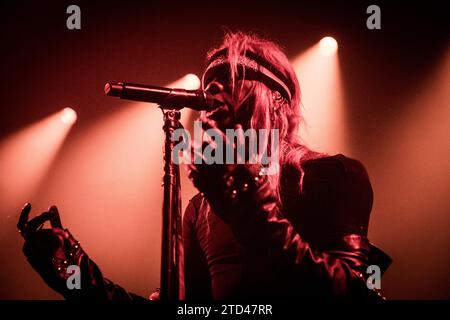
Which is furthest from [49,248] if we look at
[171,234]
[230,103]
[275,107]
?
[275,107]

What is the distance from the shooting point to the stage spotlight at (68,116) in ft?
10.5

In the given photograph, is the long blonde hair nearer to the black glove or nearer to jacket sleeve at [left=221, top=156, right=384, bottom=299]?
jacket sleeve at [left=221, top=156, right=384, bottom=299]

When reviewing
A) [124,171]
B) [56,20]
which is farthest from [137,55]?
[124,171]

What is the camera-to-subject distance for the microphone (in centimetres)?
131

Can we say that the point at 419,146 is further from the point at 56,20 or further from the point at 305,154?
the point at 56,20

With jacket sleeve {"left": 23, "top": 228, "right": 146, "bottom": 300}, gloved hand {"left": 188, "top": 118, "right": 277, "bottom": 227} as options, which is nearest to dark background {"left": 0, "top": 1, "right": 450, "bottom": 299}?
jacket sleeve {"left": 23, "top": 228, "right": 146, "bottom": 300}

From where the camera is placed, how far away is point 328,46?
3141 mm

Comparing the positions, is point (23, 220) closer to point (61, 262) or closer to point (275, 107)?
point (61, 262)

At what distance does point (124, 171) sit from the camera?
322 centimetres

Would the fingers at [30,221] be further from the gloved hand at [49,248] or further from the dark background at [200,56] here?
the dark background at [200,56]

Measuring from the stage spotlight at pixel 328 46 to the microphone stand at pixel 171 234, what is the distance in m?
2.13

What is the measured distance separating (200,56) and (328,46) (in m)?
0.87

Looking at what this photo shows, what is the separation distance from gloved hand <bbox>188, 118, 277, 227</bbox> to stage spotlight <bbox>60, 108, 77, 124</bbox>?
222 cm

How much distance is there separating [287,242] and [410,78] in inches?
84.5
